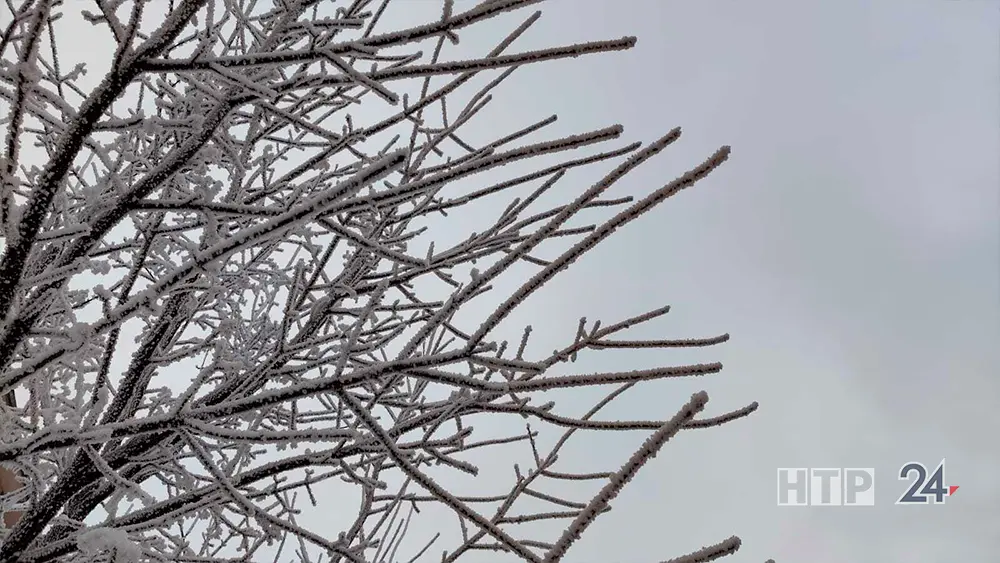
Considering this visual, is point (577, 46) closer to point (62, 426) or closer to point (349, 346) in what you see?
point (349, 346)

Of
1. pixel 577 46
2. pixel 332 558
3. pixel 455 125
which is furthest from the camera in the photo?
pixel 332 558

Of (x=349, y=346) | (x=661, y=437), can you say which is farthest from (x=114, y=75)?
(x=661, y=437)

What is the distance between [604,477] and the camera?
205cm

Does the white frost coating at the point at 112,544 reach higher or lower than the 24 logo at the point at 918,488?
lower

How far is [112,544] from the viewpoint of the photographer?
167 cm

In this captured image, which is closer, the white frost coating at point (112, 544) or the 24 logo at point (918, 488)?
the white frost coating at point (112, 544)

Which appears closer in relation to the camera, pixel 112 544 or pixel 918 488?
pixel 112 544

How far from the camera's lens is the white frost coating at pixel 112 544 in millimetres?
1652

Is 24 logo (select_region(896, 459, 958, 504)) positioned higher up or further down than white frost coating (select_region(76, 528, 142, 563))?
higher up

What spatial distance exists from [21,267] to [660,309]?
1534mm

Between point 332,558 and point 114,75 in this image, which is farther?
point 332,558

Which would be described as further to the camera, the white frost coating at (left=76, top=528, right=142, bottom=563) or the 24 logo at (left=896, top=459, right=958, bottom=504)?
the 24 logo at (left=896, top=459, right=958, bottom=504)

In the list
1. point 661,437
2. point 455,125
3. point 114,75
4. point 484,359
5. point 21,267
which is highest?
point 455,125

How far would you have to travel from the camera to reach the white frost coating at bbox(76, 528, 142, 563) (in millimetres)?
1652
